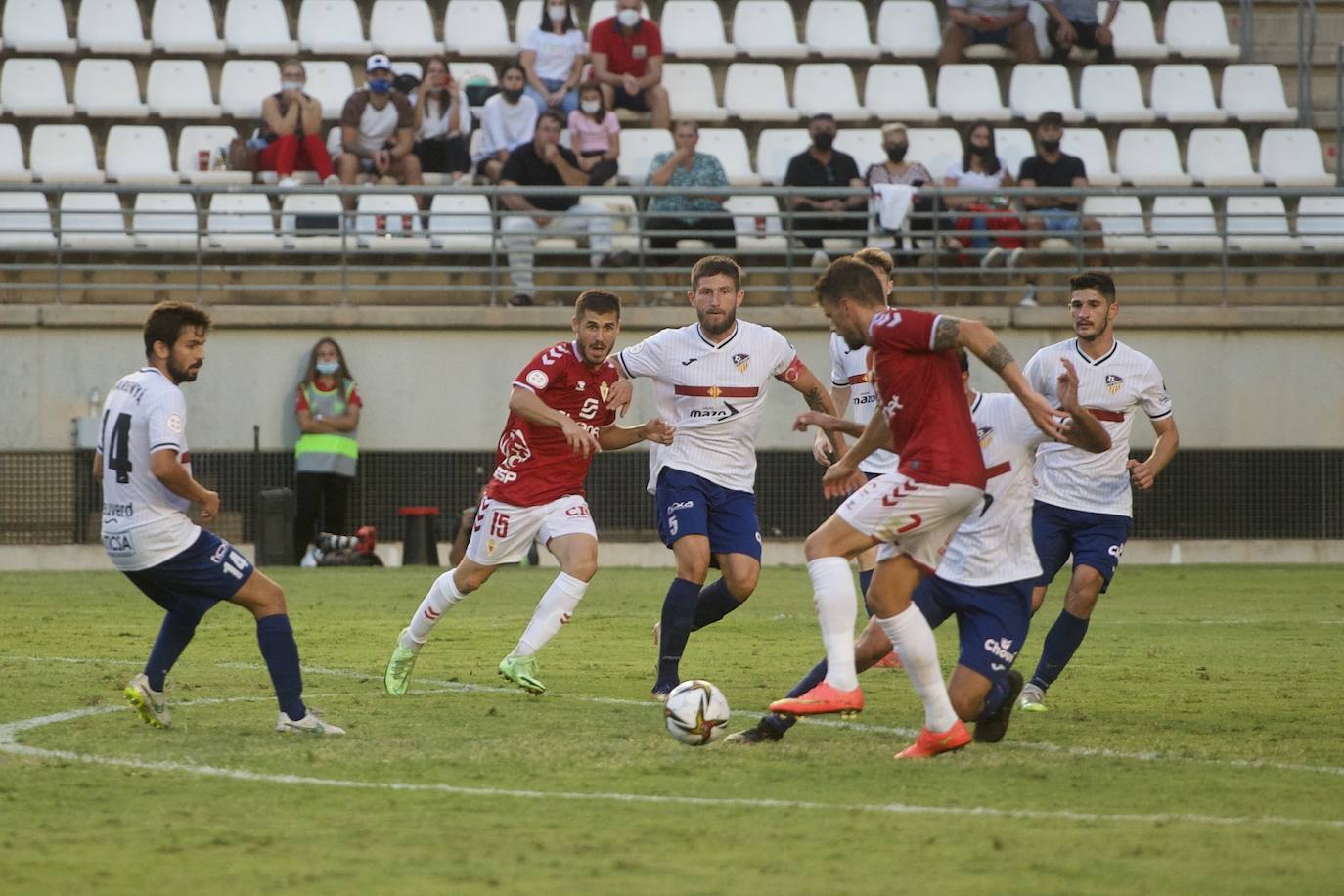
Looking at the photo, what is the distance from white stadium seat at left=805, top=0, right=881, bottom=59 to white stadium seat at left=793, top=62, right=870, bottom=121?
0.34 m

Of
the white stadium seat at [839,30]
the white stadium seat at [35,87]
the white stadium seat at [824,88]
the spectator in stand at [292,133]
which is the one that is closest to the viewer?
the spectator in stand at [292,133]

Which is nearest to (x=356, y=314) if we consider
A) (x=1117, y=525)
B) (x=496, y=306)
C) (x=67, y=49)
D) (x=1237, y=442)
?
(x=496, y=306)

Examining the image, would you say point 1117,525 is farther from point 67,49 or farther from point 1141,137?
point 67,49

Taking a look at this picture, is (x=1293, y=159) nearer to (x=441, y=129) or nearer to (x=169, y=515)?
(x=441, y=129)

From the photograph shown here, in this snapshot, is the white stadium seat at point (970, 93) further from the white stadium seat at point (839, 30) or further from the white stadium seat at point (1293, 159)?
the white stadium seat at point (1293, 159)

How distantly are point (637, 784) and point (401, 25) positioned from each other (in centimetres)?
1738

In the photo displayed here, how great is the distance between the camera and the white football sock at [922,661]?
22.3 ft

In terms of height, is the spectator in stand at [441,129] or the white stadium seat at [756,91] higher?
the white stadium seat at [756,91]

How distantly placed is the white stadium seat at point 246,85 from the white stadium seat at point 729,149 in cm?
485

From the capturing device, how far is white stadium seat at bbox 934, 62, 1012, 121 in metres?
22.2

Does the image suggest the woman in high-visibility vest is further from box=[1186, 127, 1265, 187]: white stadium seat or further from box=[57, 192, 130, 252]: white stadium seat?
box=[1186, 127, 1265, 187]: white stadium seat

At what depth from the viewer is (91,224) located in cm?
2030

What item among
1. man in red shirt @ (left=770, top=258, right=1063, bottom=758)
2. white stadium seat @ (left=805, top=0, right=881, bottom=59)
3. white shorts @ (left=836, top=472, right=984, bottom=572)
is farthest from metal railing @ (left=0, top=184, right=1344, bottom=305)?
white shorts @ (left=836, top=472, right=984, bottom=572)

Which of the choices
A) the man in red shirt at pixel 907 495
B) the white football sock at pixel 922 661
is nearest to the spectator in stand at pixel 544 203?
the man in red shirt at pixel 907 495
